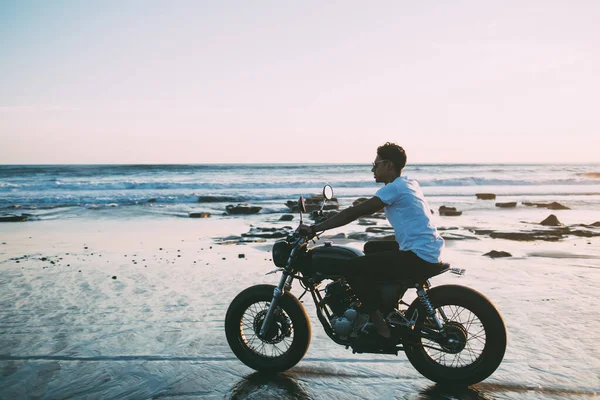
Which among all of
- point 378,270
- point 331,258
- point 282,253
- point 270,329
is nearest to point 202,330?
point 270,329

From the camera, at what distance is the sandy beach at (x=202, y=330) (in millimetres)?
4141

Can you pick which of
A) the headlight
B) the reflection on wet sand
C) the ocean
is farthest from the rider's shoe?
the ocean

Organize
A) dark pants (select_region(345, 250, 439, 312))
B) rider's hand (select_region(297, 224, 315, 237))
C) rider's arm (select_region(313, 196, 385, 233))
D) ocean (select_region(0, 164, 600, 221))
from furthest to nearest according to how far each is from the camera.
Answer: ocean (select_region(0, 164, 600, 221)), rider's hand (select_region(297, 224, 315, 237)), dark pants (select_region(345, 250, 439, 312)), rider's arm (select_region(313, 196, 385, 233))

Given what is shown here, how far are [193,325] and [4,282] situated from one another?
4.05m

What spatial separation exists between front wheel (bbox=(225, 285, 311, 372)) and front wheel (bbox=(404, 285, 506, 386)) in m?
0.94

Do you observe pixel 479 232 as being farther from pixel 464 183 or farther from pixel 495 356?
pixel 464 183

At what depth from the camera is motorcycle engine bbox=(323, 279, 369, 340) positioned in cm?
417

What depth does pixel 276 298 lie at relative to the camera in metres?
4.44

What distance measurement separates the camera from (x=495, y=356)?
13.2 feet

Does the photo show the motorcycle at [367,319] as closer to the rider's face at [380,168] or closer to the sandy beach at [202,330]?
the sandy beach at [202,330]

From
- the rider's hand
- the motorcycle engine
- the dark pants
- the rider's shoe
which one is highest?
the rider's hand

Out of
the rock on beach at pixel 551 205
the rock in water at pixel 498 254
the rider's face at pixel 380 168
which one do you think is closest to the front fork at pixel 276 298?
the rider's face at pixel 380 168

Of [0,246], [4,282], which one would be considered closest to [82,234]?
[0,246]

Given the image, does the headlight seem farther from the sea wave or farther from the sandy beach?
the sea wave
